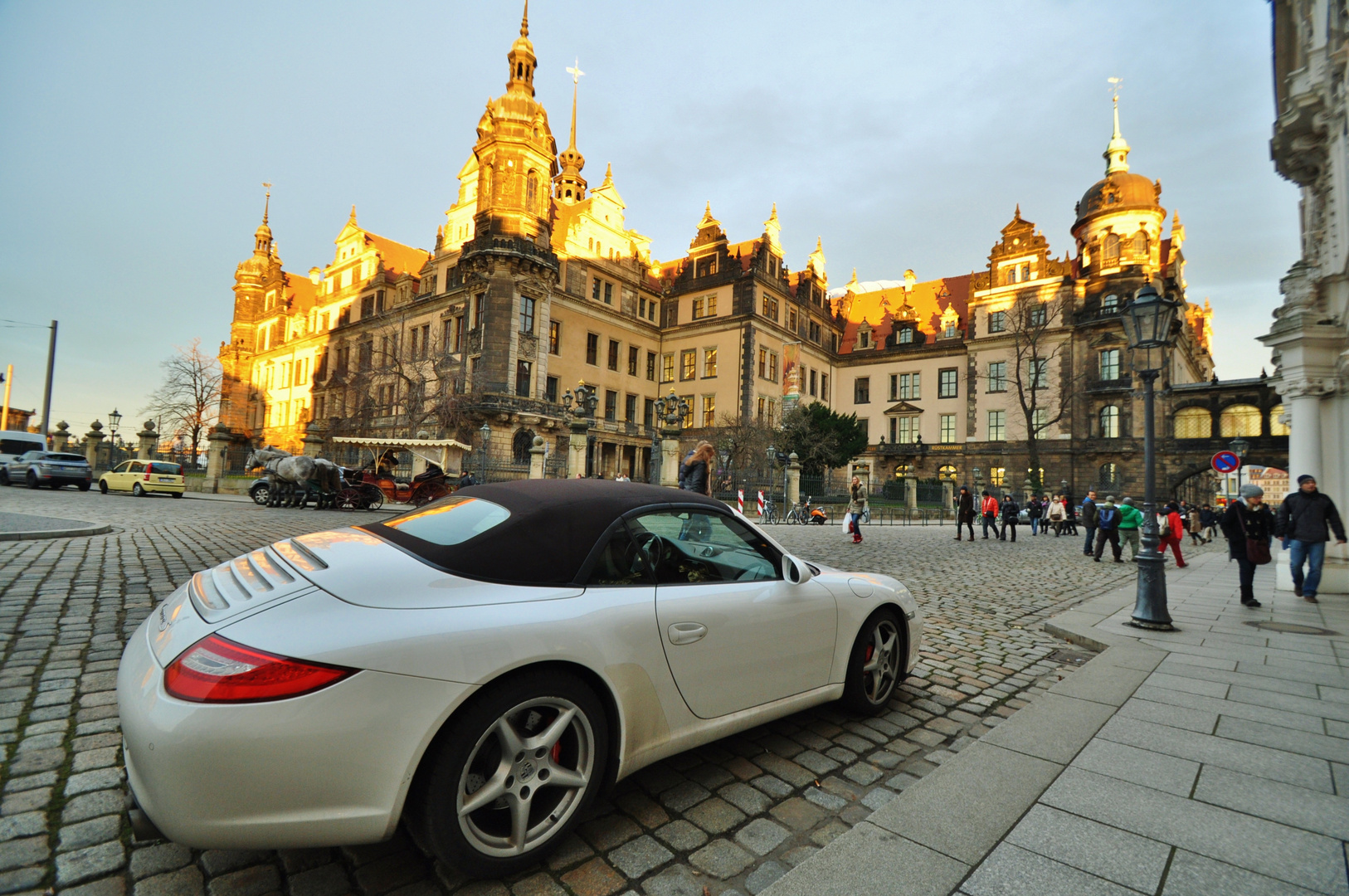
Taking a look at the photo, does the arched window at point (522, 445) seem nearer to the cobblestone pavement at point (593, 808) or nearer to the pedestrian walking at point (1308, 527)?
the cobblestone pavement at point (593, 808)

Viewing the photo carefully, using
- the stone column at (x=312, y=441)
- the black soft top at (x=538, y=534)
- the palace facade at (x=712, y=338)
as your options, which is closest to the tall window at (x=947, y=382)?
the palace facade at (x=712, y=338)

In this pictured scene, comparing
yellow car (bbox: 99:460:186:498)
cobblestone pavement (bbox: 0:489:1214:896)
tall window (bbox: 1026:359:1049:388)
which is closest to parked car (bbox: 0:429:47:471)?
yellow car (bbox: 99:460:186:498)

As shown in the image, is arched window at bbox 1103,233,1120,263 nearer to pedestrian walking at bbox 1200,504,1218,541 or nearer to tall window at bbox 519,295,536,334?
pedestrian walking at bbox 1200,504,1218,541

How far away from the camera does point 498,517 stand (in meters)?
2.68

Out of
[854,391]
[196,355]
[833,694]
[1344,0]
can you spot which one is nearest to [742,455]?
[854,391]

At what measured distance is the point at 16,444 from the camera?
3059 centimetres

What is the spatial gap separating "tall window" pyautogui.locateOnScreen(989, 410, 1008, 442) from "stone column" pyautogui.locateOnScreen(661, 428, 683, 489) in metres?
31.1

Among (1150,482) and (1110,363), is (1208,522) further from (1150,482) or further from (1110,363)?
(1150,482)

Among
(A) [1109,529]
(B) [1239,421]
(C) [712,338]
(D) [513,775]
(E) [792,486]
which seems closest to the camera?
(D) [513,775]

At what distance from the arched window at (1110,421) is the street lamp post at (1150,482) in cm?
3965

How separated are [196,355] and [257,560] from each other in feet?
206

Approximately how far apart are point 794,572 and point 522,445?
33.8 meters

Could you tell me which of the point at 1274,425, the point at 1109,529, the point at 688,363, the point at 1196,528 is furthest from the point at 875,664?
the point at 1274,425

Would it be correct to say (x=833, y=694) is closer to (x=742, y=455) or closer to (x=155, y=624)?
(x=155, y=624)
